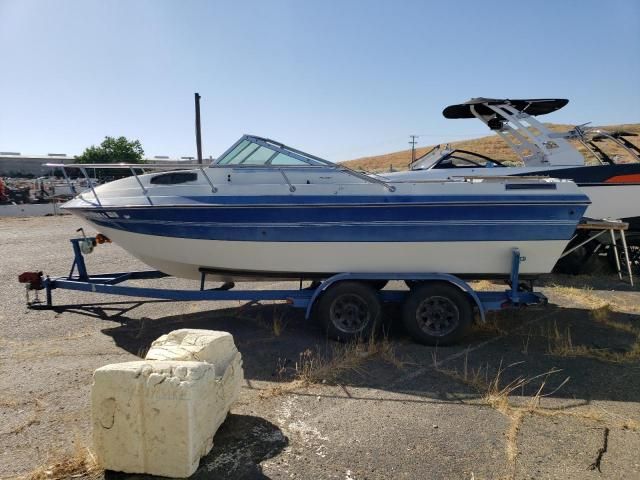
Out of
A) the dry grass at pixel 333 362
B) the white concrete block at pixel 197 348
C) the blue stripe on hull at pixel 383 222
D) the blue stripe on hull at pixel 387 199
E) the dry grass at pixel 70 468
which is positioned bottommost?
the dry grass at pixel 70 468

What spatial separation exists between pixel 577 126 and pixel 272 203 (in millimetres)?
6170

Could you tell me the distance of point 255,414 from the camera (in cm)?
355

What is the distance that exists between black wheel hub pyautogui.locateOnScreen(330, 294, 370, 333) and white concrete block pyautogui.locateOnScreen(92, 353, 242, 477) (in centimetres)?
240

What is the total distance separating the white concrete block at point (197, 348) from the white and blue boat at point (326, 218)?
5.95ft

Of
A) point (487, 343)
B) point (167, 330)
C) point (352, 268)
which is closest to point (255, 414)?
point (352, 268)

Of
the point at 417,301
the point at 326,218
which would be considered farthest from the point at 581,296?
Answer: the point at 326,218

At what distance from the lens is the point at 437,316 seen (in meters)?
4.98

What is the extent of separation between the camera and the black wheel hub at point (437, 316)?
4926mm

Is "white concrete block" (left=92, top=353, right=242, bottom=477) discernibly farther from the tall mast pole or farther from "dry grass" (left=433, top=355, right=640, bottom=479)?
the tall mast pole

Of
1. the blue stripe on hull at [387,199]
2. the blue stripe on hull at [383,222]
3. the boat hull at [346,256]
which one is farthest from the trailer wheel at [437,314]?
the blue stripe on hull at [387,199]

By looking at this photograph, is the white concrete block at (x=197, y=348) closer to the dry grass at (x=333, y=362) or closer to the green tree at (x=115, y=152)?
the dry grass at (x=333, y=362)

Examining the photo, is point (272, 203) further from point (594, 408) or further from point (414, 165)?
point (414, 165)

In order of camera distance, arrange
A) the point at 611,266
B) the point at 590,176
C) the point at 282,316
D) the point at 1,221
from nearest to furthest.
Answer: the point at 282,316 → the point at 590,176 → the point at 611,266 → the point at 1,221

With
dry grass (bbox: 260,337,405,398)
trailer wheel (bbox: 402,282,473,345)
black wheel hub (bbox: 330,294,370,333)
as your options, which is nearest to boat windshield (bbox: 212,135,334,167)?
black wheel hub (bbox: 330,294,370,333)
